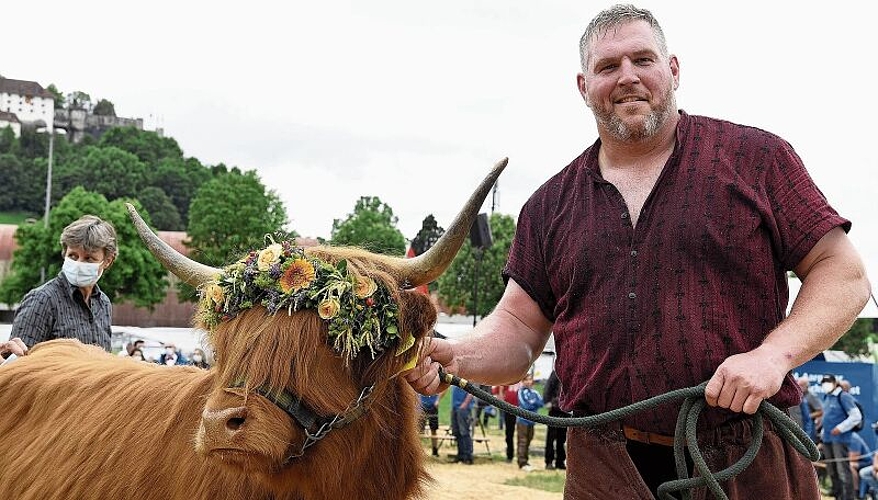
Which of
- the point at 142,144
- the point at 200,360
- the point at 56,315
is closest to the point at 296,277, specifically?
the point at 56,315

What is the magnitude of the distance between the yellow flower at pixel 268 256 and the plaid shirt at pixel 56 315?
8.53 ft

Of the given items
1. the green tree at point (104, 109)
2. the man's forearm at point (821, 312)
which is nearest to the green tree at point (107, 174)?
the green tree at point (104, 109)

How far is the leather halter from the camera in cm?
278

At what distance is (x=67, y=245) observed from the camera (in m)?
5.14

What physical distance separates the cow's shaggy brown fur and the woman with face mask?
109 cm

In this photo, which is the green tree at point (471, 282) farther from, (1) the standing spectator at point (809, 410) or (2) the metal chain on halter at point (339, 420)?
(2) the metal chain on halter at point (339, 420)

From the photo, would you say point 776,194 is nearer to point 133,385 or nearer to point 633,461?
point 633,461

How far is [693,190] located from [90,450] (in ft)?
8.94

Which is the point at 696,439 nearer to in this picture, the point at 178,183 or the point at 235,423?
the point at 235,423

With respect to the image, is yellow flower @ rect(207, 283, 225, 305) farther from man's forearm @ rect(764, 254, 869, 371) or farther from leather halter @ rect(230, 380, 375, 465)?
man's forearm @ rect(764, 254, 869, 371)

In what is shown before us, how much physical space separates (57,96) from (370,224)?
108 metres

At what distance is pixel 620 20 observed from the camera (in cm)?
315

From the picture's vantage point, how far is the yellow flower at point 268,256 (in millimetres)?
3051

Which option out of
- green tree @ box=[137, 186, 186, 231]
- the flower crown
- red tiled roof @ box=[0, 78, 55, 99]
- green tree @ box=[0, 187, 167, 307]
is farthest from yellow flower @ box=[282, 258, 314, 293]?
red tiled roof @ box=[0, 78, 55, 99]
